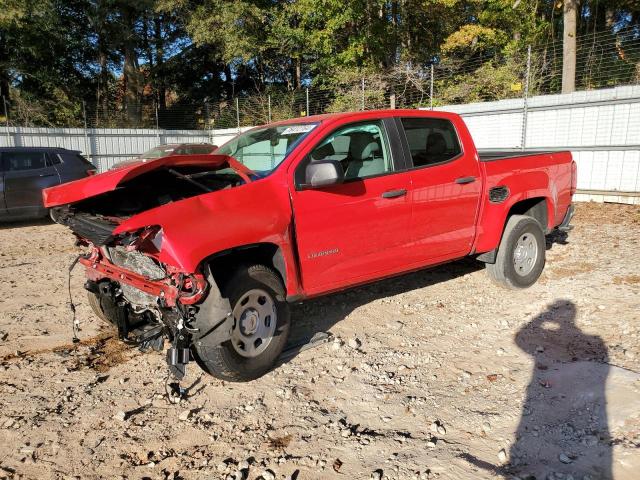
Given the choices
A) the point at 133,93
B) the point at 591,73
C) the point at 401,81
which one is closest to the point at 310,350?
the point at 591,73

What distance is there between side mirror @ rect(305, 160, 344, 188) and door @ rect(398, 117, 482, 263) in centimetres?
105

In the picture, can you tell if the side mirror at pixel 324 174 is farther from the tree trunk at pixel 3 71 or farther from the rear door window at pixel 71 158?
the tree trunk at pixel 3 71

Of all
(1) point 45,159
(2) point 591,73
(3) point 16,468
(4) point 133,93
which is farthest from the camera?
(4) point 133,93

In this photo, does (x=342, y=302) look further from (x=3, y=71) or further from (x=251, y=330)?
(x=3, y=71)

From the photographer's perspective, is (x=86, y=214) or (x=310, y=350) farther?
(x=310, y=350)

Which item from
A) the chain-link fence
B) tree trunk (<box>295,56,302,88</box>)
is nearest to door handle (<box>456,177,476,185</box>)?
the chain-link fence

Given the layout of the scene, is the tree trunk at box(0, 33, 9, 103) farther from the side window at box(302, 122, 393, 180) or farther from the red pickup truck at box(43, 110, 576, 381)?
the side window at box(302, 122, 393, 180)

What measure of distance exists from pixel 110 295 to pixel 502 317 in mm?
3615

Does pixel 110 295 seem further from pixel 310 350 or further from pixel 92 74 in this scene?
pixel 92 74

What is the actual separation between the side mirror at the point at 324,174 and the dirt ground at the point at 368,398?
1.45 metres

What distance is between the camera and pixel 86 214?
3936 millimetres

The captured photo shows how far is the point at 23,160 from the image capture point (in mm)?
10172

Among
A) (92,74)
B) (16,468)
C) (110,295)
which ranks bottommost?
(16,468)

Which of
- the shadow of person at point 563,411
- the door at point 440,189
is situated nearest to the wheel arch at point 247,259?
the door at point 440,189
